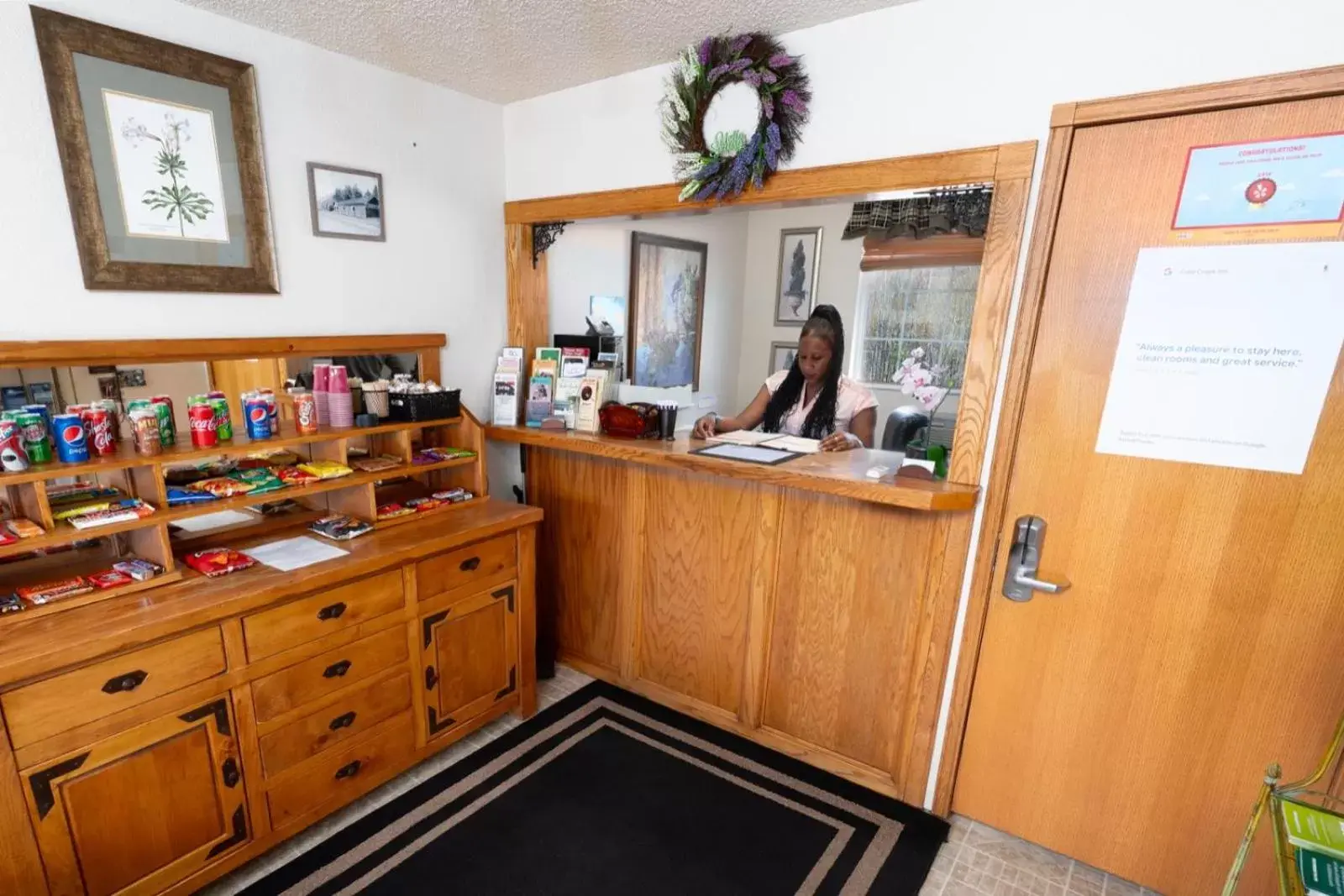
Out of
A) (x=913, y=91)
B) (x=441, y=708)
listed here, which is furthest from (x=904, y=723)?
(x=913, y=91)

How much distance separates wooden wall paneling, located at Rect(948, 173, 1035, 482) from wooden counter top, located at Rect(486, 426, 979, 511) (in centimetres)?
10

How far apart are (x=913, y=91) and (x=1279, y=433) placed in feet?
4.02

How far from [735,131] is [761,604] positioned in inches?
62.2

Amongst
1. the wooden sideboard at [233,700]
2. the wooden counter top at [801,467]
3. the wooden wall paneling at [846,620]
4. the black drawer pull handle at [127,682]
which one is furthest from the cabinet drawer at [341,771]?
the wooden wall paneling at [846,620]

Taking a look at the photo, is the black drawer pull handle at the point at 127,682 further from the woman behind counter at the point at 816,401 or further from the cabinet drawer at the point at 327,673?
the woman behind counter at the point at 816,401

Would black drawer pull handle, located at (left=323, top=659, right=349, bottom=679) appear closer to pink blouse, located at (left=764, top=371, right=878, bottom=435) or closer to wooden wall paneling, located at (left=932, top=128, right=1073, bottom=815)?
pink blouse, located at (left=764, top=371, right=878, bottom=435)

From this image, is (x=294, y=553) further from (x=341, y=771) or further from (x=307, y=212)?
(x=307, y=212)

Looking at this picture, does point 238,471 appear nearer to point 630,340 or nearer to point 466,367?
point 466,367

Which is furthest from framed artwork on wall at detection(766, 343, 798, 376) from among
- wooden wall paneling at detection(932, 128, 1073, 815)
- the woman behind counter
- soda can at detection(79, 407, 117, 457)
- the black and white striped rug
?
soda can at detection(79, 407, 117, 457)

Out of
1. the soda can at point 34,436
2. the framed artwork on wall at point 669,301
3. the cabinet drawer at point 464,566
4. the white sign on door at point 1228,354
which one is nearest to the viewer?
the white sign on door at point 1228,354

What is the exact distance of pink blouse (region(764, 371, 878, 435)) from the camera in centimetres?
219

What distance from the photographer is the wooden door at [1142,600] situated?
55.9 inches

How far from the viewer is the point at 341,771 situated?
181cm

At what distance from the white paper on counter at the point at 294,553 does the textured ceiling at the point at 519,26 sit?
1535mm
